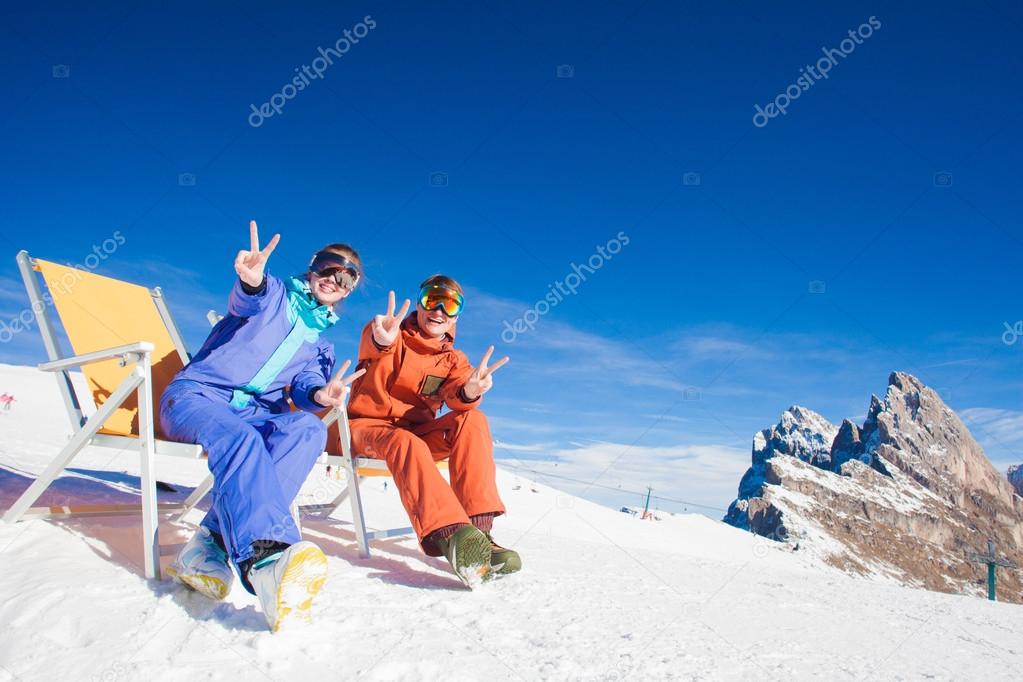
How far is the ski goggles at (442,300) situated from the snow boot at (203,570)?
1849 mm

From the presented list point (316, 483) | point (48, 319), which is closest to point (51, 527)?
point (48, 319)

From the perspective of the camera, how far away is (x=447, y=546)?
269 cm

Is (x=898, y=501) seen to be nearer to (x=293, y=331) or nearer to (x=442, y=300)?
(x=442, y=300)

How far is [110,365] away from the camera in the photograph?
11.3 feet

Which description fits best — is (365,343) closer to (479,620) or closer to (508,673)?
(479,620)

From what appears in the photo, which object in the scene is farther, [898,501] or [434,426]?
[898,501]

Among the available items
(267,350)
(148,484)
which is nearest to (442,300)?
(267,350)

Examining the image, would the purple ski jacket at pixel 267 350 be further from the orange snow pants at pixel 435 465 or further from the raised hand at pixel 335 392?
the orange snow pants at pixel 435 465

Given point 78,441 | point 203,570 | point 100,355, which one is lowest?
point 203,570

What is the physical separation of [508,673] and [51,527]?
2.32 meters

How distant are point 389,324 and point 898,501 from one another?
195535 mm

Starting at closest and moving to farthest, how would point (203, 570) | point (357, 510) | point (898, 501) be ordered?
point (203, 570) < point (357, 510) < point (898, 501)

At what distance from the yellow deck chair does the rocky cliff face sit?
462 ft

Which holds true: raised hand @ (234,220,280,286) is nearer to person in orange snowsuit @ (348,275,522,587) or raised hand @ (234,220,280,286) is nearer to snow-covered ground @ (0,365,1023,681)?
person in orange snowsuit @ (348,275,522,587)
